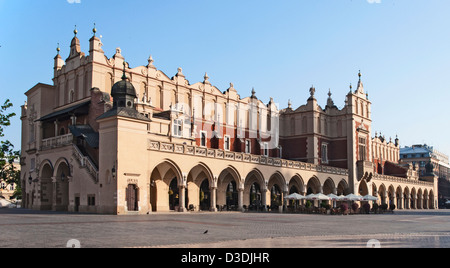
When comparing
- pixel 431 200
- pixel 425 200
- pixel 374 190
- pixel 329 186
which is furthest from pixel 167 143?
pixel 431 200

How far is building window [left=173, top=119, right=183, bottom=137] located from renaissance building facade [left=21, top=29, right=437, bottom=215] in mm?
118

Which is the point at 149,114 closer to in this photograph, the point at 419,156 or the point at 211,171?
the point at 211,171

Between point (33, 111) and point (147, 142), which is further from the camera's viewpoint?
point (33, 111)

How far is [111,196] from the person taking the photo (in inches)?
1395

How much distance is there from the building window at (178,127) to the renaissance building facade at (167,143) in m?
0.12

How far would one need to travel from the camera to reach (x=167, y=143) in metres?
39.6

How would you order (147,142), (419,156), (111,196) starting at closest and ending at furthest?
1. (111,196)
2. (147,142)
3. (419,156)

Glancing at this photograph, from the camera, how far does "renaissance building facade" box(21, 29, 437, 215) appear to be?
122 ft

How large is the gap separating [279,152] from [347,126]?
34.4 feet

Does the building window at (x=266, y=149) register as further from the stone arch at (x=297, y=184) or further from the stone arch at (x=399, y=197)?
the stone arch at (x=399, y=197)

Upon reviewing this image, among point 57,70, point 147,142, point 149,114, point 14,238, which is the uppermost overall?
point 57,70

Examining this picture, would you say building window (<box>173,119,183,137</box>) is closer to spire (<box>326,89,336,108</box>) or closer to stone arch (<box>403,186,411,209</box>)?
spire (<box>326,89,336,108</box>)

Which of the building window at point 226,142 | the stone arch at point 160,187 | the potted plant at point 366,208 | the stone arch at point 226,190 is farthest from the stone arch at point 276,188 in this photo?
the stone arch at point 160,187

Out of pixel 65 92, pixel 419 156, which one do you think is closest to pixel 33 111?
pixel 65 92
